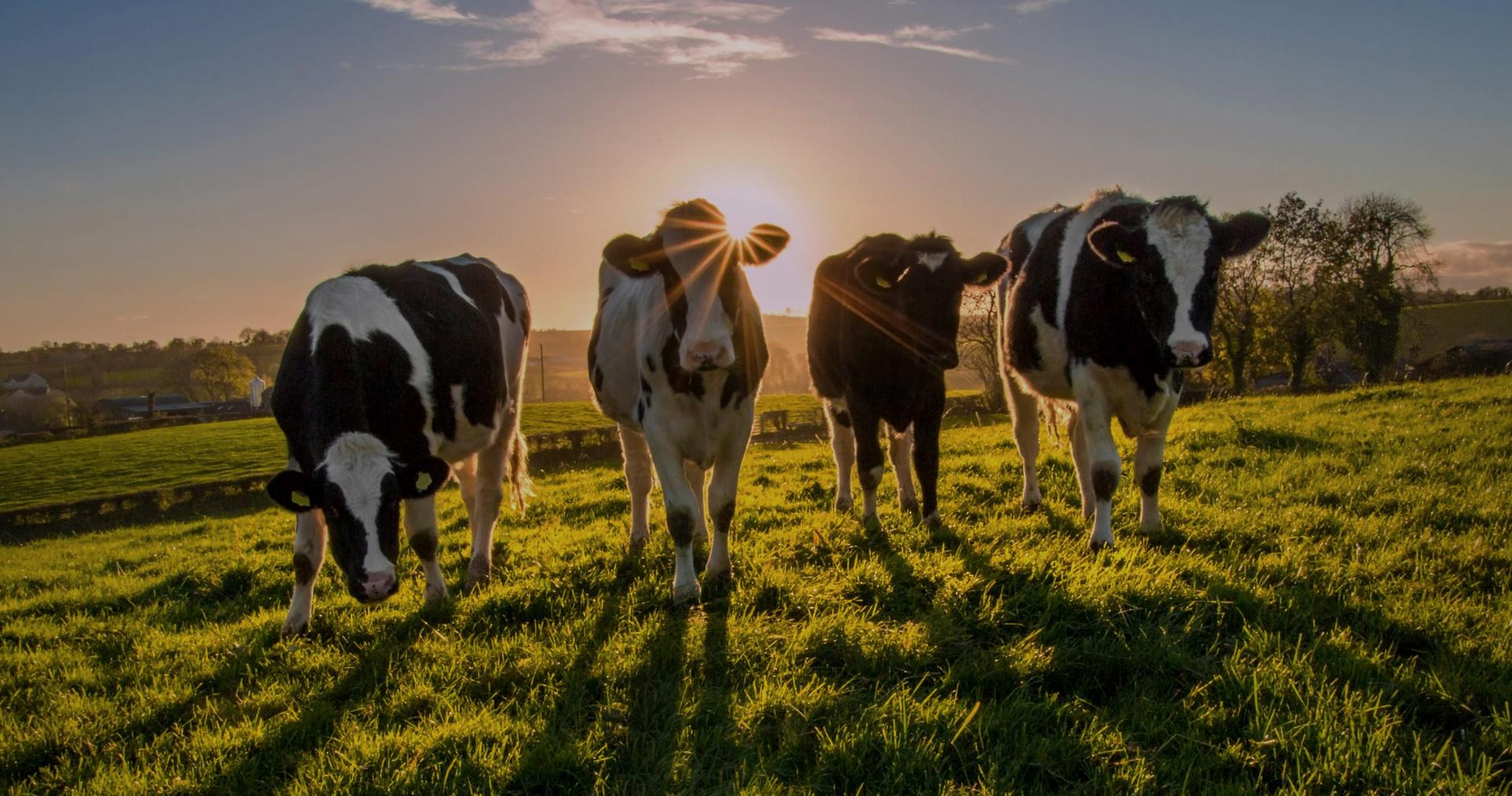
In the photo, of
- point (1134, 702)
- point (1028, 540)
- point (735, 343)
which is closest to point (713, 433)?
point (735, 343)

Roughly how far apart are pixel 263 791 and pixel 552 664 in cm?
146

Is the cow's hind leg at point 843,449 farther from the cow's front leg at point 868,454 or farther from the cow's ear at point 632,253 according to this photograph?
the cow's ear at point 632,253

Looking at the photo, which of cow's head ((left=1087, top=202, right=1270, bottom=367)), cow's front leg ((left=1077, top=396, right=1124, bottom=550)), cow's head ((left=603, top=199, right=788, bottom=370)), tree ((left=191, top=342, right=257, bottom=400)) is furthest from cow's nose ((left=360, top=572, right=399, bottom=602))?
tree ((left=191, top=342, right=257, bottom=400))

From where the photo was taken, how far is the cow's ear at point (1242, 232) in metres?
6.02

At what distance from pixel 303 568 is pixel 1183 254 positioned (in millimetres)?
6648

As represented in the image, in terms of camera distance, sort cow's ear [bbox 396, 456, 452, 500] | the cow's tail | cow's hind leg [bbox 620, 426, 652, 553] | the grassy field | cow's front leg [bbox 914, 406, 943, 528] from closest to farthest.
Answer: cow's ear [bbox 396, 456, 452, 500]
cow's front leg [bbox 914, 406, 943, 528]
cow's hind leg [bbox 620, 426, 652, 553]
the cow's tail
the grassy field

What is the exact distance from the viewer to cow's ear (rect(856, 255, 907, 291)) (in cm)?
690

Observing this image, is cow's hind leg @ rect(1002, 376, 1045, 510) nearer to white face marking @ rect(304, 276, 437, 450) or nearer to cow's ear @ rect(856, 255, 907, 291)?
cow's ear @ rect(856, 255, 907, 291)

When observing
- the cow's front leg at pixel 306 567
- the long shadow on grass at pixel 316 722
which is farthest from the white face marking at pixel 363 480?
the cow's front leg at pixel 306 567

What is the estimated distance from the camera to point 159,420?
2092 inches

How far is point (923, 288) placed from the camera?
22.2ft

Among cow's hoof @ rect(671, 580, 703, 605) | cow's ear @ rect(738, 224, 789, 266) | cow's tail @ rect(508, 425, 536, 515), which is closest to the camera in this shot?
cow's hoof @ rect(671, 580, 703, 605)

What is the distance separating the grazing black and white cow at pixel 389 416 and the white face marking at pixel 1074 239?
4834 millimetres

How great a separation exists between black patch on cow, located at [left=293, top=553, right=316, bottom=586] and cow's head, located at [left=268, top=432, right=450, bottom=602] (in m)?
1.20
